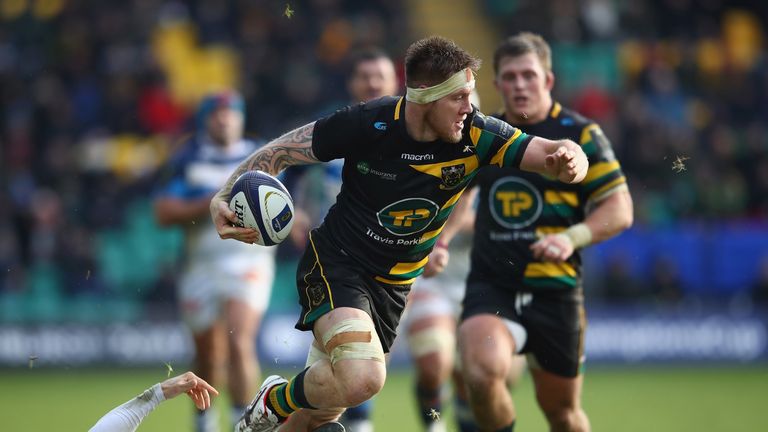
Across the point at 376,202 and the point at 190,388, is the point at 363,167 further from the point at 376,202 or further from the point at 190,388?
the point at 190,388

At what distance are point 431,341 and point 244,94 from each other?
10647 mm

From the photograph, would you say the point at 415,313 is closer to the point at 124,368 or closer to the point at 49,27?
the point at 124,368

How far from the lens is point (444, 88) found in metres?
6.12

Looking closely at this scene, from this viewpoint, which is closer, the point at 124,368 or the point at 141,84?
the point at 124,368

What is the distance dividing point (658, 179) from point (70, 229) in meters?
8.97

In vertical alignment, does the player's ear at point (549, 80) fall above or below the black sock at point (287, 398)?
above

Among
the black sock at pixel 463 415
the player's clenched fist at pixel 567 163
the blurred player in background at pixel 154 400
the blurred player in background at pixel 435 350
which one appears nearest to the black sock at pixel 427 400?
the blurred player in background at pixel 435 350

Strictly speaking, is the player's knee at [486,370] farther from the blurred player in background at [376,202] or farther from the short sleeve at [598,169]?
the short sleeve at [598,169]

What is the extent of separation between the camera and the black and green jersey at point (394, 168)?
6324 millimetres

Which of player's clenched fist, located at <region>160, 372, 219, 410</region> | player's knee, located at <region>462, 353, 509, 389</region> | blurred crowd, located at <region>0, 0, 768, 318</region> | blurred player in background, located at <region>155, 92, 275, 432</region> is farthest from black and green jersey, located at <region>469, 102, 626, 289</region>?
A: blurred crowd, located at <region>0, 0, 768, 318</region>

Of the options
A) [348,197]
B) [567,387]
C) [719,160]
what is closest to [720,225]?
[719,160]

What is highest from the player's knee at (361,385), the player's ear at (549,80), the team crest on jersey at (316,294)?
the player's ear at (549,80)

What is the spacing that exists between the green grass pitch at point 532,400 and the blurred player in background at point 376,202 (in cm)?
430

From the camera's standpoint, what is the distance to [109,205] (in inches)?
694
